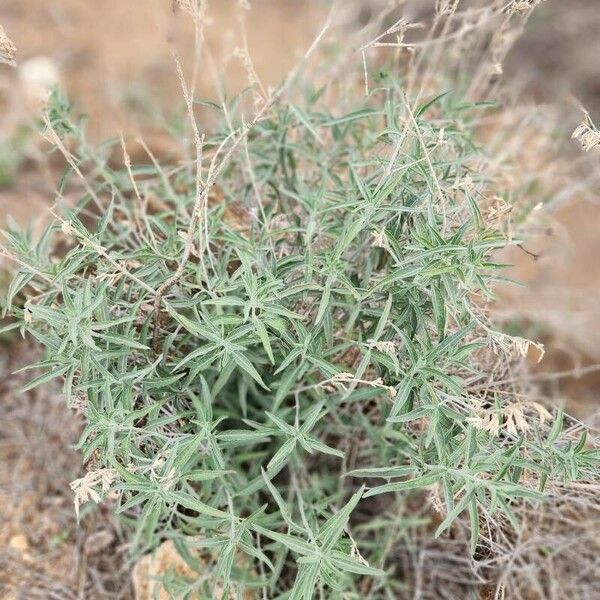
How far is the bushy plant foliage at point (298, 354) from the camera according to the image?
60.8 inches

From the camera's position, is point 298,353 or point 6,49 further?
point 298,353

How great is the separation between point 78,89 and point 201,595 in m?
3.22

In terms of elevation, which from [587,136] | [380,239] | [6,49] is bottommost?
[380,239]

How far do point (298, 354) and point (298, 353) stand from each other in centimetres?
3

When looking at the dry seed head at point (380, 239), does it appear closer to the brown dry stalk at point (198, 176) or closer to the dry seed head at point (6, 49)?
the brown dry stalk at point (198, 176)

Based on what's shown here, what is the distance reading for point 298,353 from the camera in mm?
1646

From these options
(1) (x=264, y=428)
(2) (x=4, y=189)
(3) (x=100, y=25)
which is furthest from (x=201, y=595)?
(3) (x=100, y=25)

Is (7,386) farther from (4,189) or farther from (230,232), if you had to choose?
(230,232)

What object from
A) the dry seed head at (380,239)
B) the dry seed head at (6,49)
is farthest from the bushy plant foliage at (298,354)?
the dry seed head at (6,49)

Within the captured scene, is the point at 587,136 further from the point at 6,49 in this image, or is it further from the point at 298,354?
the point at 6,49

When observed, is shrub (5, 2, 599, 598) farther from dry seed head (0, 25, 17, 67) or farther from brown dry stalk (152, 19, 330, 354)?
dry seed head (0, 25, 17, 67)

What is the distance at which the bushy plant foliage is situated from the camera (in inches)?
60.8

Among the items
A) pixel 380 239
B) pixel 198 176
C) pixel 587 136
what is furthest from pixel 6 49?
pixel 587 136

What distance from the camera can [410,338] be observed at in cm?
168
